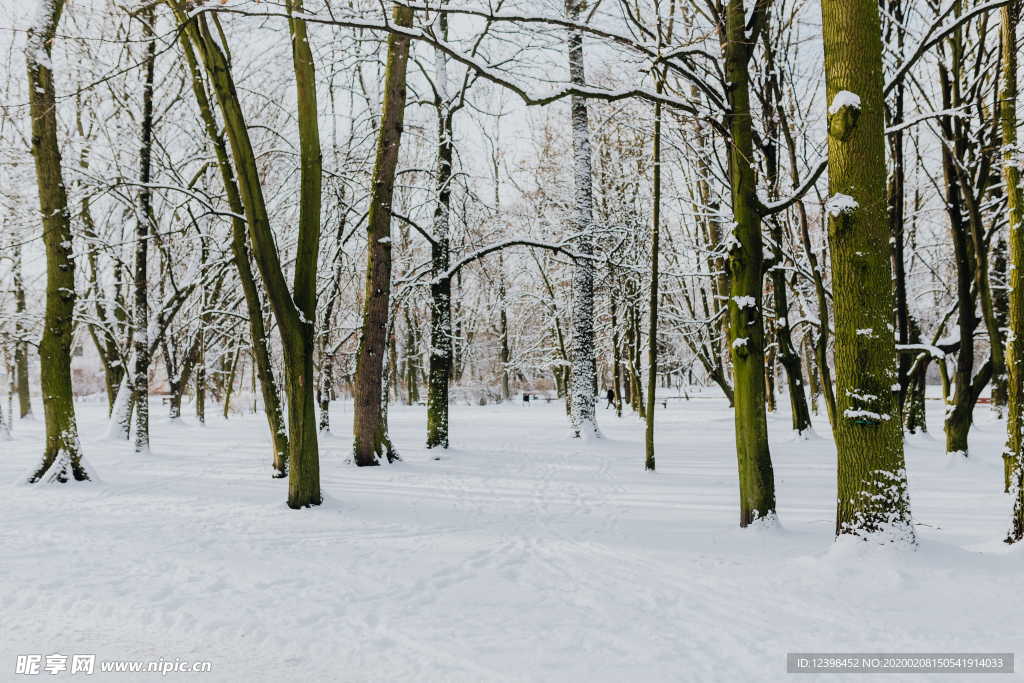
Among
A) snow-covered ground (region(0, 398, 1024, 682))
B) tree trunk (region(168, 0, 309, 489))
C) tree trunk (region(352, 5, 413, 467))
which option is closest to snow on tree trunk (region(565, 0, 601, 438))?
tree trunk (region(352, 5, 413, 467))

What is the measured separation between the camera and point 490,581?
4254 millimetres

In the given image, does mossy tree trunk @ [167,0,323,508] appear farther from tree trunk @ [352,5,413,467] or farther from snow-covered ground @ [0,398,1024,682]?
tree trunk @ [352,5,413,467]

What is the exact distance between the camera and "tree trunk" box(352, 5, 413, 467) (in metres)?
9.73

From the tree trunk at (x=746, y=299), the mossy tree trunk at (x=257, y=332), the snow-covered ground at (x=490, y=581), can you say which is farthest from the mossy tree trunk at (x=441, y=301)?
the tree trunk at (x=746, y=299)

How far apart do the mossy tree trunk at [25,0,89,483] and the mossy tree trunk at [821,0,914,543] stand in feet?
30.3

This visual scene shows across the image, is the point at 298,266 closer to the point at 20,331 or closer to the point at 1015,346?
the point at 1015,346

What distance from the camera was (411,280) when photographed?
1175cm

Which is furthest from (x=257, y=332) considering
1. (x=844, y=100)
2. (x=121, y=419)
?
(x=121, y=419)

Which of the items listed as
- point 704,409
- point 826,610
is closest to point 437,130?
point 826,610

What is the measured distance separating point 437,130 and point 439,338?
14.0 ft

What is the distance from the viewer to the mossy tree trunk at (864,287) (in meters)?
4.17

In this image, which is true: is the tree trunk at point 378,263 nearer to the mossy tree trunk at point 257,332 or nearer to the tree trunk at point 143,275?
the mossy tree trunk at point 257,332

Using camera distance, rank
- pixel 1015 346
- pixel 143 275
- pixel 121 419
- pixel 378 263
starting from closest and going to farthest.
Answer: pixel 1015 346
pixel 378 263
pixel 143 275
pixel 121 419

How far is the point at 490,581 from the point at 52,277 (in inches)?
312
